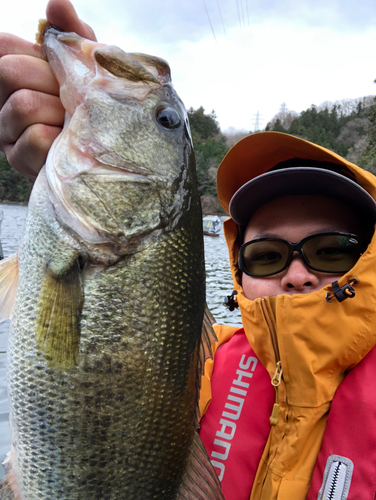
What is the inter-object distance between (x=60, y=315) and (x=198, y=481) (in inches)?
32.6

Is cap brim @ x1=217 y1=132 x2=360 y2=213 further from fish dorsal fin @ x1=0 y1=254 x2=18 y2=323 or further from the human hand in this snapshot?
fish dorsal fin @ x1=0 y1=254 x2=18 y2=323

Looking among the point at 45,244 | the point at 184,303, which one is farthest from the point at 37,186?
the point at 184,303

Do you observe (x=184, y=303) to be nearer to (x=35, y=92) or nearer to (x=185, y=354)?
(x=185, y=354)

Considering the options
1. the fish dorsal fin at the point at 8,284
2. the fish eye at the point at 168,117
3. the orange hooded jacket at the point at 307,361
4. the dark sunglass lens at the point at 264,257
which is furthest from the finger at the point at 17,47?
the orange hooded jacket at the point at 307,361

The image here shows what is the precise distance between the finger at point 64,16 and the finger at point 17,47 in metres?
0.12

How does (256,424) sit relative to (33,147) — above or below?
below

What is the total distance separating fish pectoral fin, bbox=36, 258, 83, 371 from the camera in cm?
125

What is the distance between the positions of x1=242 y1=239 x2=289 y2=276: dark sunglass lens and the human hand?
1.20 m

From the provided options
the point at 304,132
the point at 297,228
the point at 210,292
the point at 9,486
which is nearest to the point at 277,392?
the point at 297,228

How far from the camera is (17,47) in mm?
1400

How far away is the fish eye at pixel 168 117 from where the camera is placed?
1.57 m

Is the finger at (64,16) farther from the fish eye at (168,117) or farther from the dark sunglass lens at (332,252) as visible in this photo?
the dark sunglass lens at (332,252)

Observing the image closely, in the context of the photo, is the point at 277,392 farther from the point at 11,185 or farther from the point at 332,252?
the point at 11,185

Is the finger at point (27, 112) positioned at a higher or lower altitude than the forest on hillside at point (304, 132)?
lower
